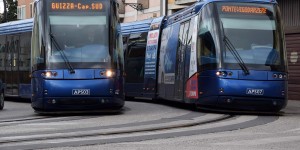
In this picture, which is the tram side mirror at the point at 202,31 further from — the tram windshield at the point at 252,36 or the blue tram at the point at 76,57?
the blue tram at the point at 76,57

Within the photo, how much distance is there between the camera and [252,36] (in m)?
16.4

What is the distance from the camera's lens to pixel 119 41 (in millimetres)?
16906

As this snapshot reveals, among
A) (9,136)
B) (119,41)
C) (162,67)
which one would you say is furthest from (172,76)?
(9,136)

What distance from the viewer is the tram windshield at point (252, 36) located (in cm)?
1620

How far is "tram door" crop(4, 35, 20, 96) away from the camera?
24.2 metres

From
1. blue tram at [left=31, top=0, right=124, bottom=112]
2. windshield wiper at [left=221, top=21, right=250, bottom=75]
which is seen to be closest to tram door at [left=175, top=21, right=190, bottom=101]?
windshield wiper at [left=221, top=21, right=250, bottom=75]

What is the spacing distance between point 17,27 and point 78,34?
8.84m

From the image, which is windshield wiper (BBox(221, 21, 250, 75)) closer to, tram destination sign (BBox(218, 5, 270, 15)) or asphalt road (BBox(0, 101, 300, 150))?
tram destination sign (BBox(218, 5, 270, 15))

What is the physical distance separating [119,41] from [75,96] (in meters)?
1.99

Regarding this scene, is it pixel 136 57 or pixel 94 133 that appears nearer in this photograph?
pixel 94 133

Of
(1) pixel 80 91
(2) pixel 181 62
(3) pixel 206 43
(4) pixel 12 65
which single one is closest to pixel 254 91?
(3) pixel 206 43

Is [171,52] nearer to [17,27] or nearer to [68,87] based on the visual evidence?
[68,87]

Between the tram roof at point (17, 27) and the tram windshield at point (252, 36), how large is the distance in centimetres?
936

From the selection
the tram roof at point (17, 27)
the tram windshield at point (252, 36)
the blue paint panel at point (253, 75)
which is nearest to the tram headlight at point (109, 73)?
the tram windshield at point (252, 36)
